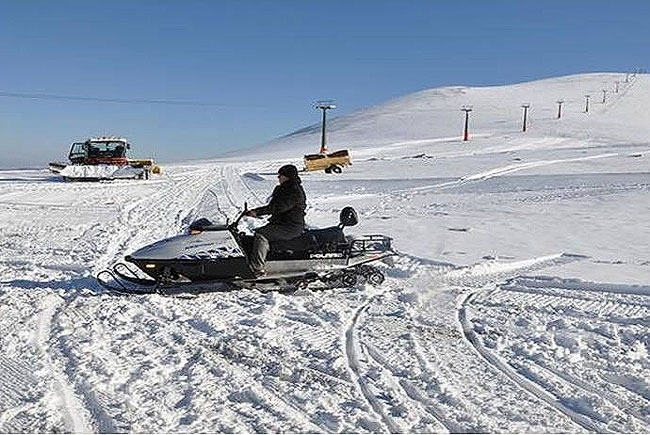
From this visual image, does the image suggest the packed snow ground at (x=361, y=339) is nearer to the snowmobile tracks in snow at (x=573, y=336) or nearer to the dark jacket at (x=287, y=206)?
the snowmobile tracks in snow at (x=573, y=336)

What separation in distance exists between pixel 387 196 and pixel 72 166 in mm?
14072

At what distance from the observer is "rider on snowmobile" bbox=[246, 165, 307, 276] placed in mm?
7191

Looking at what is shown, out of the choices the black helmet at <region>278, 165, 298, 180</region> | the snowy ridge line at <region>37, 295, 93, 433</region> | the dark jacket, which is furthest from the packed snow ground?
the black helmet at <region>278, 165, 298, 180</region>

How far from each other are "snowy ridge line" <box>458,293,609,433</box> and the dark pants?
2.13 metres

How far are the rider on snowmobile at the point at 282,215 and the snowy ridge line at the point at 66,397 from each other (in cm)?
229

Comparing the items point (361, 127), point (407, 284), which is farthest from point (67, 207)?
point (361, 127)

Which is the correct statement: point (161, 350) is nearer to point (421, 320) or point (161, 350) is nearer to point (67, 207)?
point (421, 320)

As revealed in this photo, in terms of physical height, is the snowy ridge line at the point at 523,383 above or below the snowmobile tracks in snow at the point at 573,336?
below

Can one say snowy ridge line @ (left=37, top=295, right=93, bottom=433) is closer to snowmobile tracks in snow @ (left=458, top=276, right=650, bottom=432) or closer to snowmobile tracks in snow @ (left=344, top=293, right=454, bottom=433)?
snowmobile tracks in snow @ (left=344, top=293, right=454, bottom=433)

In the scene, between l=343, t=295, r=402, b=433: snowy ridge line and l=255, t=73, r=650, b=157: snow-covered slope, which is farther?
l=255, t=73, r=650, b=157: snow-covered slope

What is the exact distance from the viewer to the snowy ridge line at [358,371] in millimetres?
4004

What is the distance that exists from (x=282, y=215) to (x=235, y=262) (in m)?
0.76

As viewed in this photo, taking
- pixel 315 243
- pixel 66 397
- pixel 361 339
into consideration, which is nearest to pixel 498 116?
pixel 315 243

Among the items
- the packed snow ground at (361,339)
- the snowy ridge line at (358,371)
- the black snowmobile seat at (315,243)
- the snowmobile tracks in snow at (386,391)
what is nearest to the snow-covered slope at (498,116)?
the packed snow ground at (361,339)
